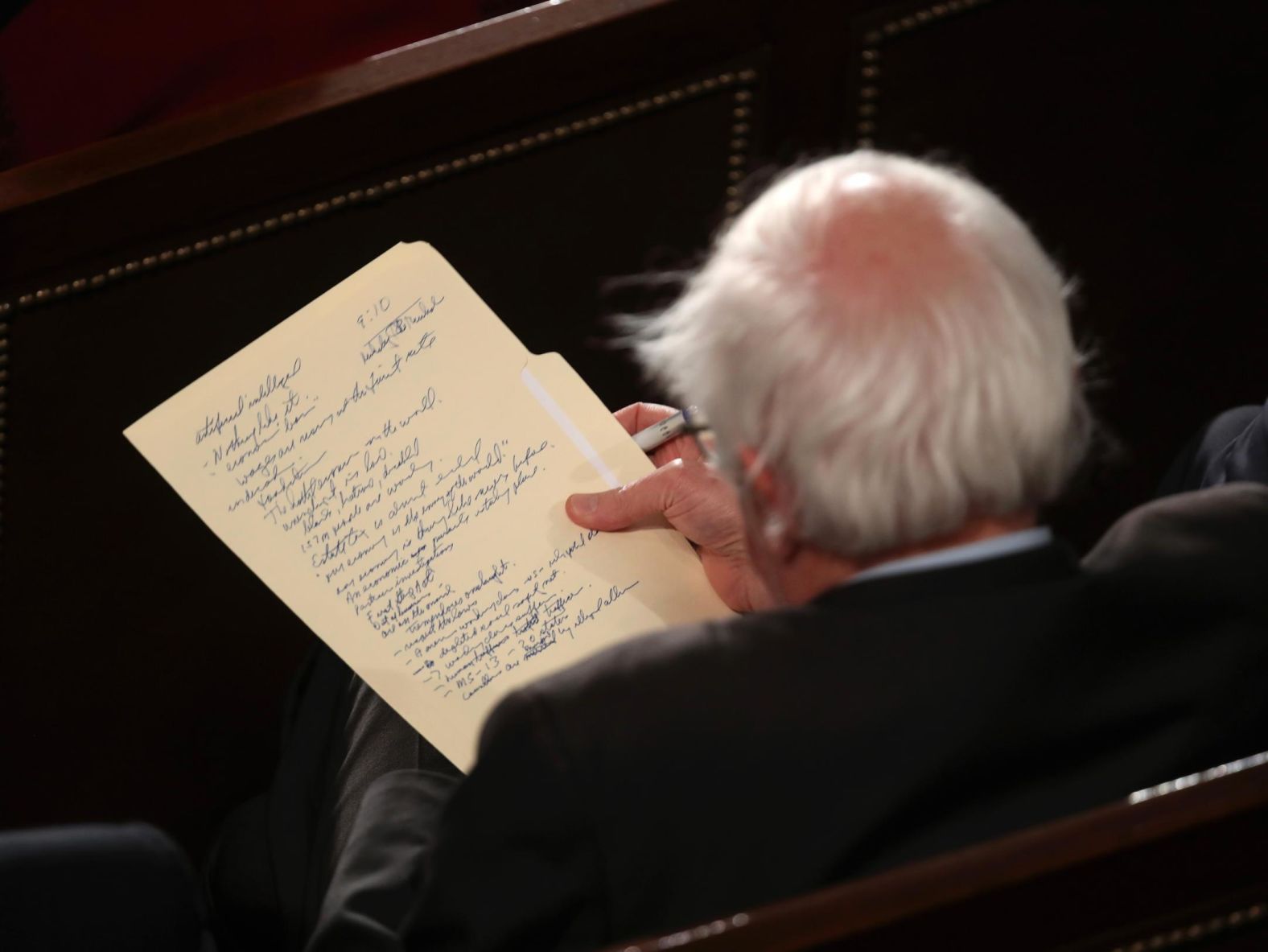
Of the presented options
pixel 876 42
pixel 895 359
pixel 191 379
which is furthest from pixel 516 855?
pixel 876 42

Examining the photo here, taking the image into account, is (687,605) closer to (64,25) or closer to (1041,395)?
(1041,395)

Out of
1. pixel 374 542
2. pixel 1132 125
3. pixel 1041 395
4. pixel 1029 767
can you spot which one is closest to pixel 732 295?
pixel 1041 395

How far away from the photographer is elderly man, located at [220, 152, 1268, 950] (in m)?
0.75

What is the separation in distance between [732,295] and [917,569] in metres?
0.20

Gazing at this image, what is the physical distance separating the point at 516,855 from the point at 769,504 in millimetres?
266

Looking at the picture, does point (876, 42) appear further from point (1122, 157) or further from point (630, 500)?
point (630, 500)

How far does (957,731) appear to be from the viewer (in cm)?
75

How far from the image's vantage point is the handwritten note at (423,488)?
3.71 ft

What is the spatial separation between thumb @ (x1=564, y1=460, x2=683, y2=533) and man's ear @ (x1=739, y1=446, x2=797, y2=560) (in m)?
0.28

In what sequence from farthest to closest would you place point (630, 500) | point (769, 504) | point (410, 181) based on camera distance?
point (410, 181)
point (630, 500)
point (769, 504)

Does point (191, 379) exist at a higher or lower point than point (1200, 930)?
higher

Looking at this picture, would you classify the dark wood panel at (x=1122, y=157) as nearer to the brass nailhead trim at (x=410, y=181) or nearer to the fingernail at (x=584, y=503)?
the brass nailhead trim at (x=410, y=181)

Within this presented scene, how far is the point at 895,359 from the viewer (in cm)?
77

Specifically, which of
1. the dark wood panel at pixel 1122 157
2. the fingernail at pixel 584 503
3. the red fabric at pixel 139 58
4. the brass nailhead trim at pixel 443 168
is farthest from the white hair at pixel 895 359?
the red fabric at pixel 139 58
